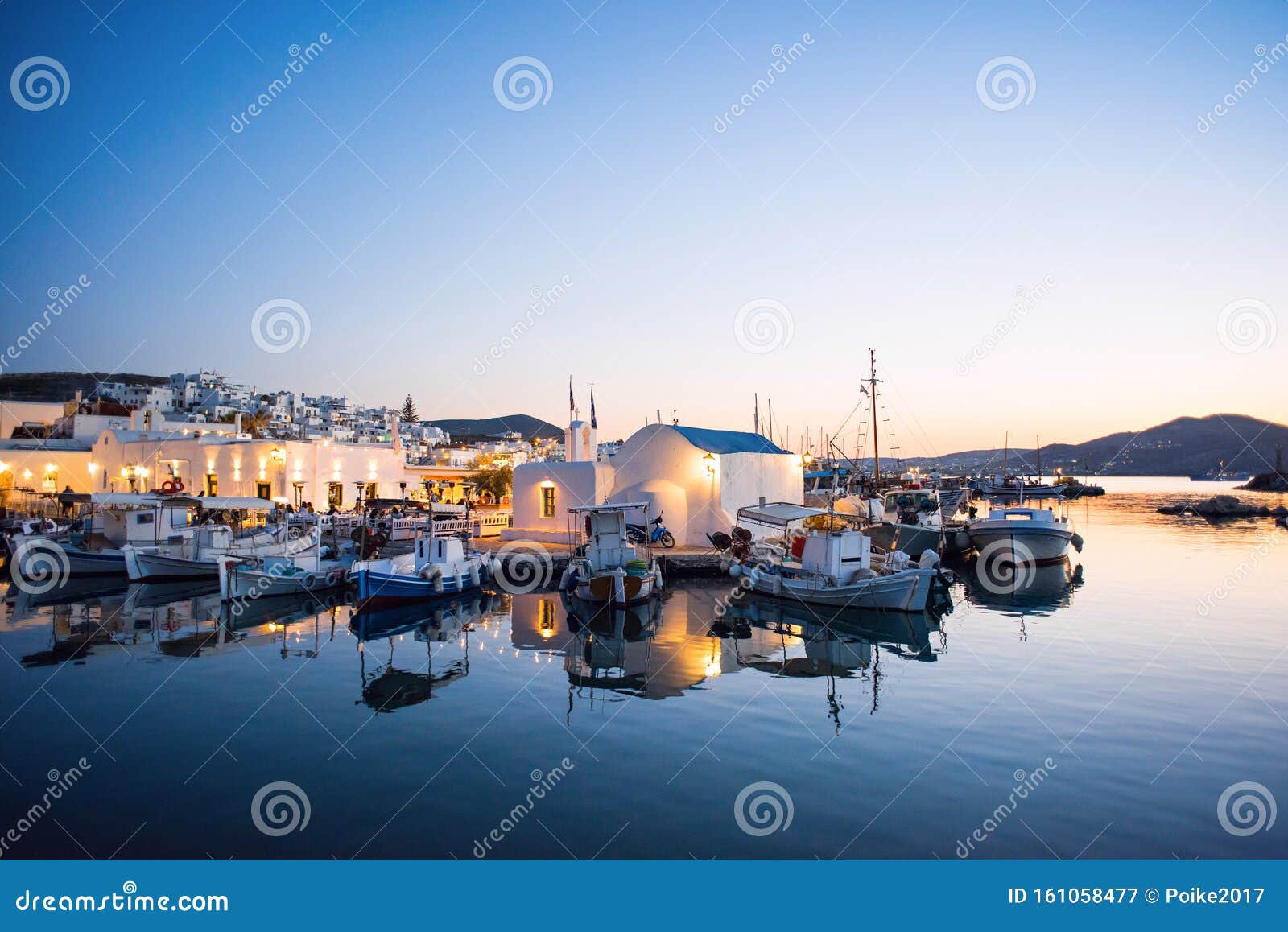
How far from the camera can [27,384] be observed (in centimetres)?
12312

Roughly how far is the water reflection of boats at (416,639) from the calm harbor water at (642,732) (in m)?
0.10

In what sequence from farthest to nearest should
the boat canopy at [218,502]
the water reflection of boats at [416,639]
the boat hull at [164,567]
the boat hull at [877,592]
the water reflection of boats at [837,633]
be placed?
the boat canopy at [218,502] < the boat hull at [164,567] < the boat hull at [877,592] < the water reflection of boats at [837,633] < the water reflection of boats at [416,639]

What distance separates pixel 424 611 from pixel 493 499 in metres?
32.0

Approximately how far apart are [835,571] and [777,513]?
466cm

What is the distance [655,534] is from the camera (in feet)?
100

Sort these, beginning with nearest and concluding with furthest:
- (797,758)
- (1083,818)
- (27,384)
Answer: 1. (1083,818)
2. (797,758)
3. (27,384)

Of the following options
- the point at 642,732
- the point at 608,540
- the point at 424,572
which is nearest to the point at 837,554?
the point at 608,540

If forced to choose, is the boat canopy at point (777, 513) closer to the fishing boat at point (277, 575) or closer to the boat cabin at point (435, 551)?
the boat cabin at point (435, 551)

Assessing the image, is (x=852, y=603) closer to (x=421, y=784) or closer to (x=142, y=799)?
(x=421, y=784)

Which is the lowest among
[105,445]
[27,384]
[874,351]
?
[105,445]

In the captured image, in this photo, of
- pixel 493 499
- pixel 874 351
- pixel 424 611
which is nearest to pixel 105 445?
pixel 493 499

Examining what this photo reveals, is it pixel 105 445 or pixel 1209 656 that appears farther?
pixel 105 445

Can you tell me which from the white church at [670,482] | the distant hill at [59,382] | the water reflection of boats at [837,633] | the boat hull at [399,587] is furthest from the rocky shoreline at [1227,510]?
the distant hill at [59,382]

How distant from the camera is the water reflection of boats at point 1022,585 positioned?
23.7 metres
